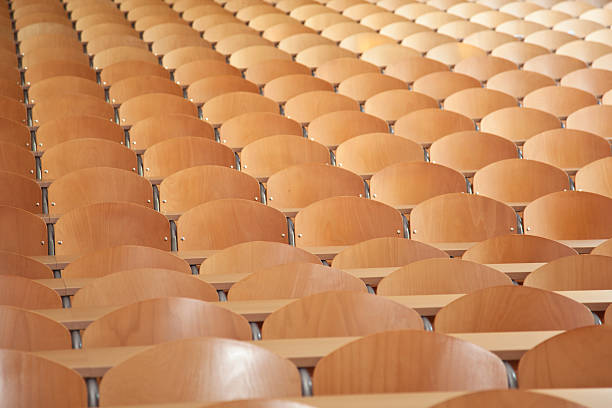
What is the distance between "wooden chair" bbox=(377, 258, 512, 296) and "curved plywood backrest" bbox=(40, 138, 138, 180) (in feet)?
2.42

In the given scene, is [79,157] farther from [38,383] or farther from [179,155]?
[38,383]

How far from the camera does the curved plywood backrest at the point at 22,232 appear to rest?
1239 mm

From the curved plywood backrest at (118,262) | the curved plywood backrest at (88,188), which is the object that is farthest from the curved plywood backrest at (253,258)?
the curved plywood backrest at (88,188)

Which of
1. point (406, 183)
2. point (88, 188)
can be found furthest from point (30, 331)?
point (406, 183)

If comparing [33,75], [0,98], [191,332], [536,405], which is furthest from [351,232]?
[33,75]

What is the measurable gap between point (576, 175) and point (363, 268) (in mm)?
620

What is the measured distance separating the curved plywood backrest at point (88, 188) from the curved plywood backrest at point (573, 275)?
0.74 m

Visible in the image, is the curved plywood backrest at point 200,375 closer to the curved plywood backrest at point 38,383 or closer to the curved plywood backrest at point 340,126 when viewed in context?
the curved plywood backrest at point 38,383

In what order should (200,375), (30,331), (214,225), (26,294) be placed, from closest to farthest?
(200,375), (30,331), (26,294), (214,225)

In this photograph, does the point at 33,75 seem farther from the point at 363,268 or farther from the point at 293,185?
the point at 363,268

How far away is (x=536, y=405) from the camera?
0.60 meters

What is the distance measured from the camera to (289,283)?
3.26 ft

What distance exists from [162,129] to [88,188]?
33cm

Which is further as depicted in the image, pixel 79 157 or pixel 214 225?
pixel 79 157
